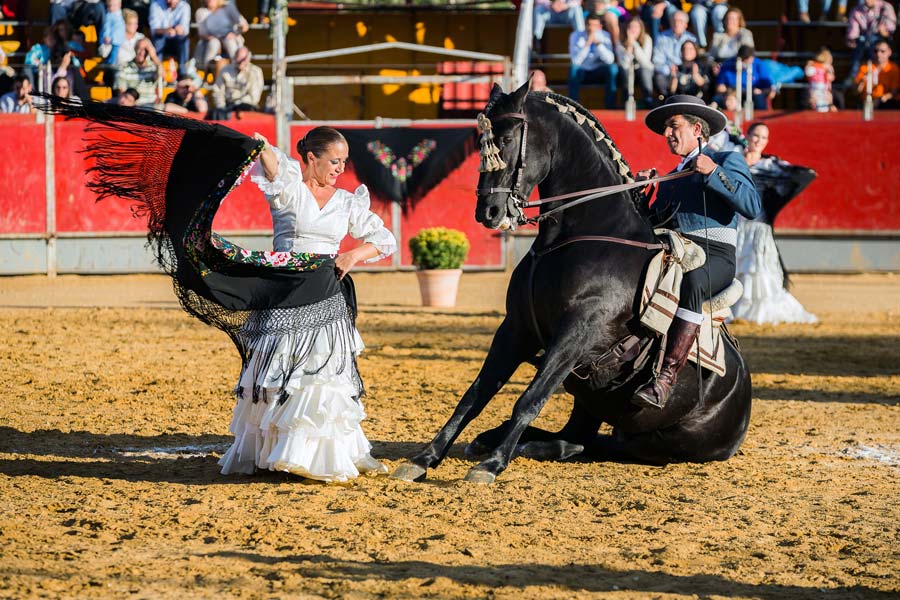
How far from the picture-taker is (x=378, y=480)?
600cm

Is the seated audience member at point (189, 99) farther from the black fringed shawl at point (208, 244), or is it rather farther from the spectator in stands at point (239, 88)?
the black fringed shawl at point (208, 244)

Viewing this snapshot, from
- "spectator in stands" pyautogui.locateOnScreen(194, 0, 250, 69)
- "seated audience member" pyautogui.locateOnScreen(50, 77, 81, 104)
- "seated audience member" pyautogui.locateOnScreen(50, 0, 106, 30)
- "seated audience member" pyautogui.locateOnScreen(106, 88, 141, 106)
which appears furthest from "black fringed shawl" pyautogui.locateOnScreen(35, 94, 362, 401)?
"seated audience member" pyautogui.locateOnScreen(50, 0, 106, 30)

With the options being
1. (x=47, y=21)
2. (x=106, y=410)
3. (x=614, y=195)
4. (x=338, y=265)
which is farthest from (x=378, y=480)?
(x=47, y=21)

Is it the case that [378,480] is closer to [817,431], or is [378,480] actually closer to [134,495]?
[134,495]

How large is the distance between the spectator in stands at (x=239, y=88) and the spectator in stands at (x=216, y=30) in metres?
0.69

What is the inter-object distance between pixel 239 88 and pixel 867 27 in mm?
10207

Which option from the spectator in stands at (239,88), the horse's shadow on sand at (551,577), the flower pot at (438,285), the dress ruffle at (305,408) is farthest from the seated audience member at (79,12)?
the horse's shadow on sand at (551,577)

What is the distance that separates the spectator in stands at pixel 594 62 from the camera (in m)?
19.0

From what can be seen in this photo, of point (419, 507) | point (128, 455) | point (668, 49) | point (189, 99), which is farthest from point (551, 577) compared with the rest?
point (668, 49)

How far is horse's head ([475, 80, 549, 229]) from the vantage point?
234 inches

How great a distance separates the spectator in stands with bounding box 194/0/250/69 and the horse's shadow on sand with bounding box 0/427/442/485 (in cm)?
1298

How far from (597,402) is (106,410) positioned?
3455 mm

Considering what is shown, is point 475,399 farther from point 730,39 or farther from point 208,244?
point 730,39

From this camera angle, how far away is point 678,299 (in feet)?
20.4
